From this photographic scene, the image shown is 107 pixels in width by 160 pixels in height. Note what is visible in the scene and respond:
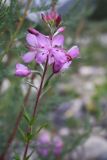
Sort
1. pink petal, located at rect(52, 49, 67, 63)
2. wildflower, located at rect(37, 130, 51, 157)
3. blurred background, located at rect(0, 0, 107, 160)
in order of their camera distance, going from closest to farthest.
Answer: pink petal, located at rect(52, 49, 67, 63) → blurred background, located at rect(0, 0, 107, 160) → wildflower, located at rect(37, 130, 51, 157)

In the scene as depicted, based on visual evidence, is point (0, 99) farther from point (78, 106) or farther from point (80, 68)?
point (80, 68)

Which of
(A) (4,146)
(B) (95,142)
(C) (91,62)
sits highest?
(C) (91,62)

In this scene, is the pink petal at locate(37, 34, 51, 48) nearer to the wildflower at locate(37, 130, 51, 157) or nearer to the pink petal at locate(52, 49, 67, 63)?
the pink petal at locate(52, 49, 67, 63)

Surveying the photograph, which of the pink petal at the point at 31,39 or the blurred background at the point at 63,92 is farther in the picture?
the blurred background at the point at 63,92

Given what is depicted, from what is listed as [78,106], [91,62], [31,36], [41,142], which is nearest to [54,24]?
[31,36]

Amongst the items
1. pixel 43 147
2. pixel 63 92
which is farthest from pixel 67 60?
pixel 63 92

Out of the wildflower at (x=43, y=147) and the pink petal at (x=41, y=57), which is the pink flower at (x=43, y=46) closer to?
the pink petal at (x=41, y=57)

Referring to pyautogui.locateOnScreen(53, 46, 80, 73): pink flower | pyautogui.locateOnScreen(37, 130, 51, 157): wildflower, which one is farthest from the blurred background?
pyautogui.locateOnScreen(53, 46, 80, 73): pink flower

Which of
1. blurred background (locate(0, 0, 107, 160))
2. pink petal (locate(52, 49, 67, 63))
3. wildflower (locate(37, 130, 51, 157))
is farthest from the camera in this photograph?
wildflower (locate(37, 130, 51, 157))

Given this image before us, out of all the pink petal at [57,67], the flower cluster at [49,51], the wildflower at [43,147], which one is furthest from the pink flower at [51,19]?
the wildflower at [43,147]
